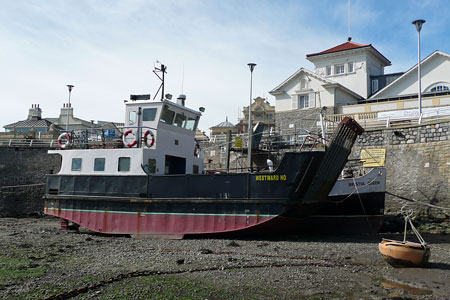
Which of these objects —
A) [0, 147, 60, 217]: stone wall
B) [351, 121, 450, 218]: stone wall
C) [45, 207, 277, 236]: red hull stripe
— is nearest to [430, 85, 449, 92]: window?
[351, 121, 450, 218]: stone wall

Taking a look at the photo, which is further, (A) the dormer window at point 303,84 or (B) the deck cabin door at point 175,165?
(A) the dormer window at point 303,84

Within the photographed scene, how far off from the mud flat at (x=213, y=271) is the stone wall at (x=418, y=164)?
542 centimetres

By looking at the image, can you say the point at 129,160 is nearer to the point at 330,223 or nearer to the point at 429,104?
the point at 330,223

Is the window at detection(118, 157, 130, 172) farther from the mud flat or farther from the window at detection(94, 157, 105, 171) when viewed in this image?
the mud flat

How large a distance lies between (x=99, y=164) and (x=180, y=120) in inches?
122

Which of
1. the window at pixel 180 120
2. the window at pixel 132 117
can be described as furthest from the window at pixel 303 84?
the window at pixel 132 117

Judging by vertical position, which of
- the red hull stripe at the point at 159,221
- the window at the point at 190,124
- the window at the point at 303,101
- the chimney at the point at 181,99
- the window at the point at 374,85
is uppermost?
the window at the point at 374,85

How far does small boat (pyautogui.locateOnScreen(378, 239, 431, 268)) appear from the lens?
25.4 ft

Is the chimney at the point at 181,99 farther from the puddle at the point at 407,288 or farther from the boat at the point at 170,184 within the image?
the puddle at the point at 407,288

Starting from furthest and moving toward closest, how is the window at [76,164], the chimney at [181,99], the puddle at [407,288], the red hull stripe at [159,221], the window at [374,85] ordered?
the window at [374,85]
the chimney at [181,99]
the window at [76,164]
the red hull stripe at [159,221]
the puddle at [407,288]

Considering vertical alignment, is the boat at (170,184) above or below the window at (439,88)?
below

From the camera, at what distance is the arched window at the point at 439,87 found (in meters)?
27.4

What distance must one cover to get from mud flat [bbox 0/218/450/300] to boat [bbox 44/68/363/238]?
914 mm

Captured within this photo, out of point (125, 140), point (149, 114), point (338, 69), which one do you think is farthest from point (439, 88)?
point (125, 140)
